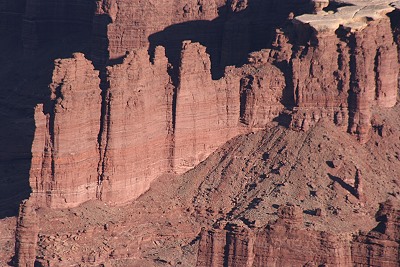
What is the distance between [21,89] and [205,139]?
1846cm

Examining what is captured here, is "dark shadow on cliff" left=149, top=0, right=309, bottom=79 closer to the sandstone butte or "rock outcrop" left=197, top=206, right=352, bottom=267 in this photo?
the sandstone butte

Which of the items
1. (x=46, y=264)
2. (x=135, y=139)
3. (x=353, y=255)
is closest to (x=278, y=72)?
(x=135, y=139)

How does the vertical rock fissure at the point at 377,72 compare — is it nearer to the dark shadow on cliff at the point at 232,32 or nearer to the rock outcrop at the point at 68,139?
the dark shadow on cliff at the point at 232,32

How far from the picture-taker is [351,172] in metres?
74.7

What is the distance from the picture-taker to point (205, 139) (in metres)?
76.3

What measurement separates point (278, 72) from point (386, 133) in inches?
174

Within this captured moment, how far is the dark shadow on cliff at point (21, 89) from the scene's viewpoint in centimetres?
8419

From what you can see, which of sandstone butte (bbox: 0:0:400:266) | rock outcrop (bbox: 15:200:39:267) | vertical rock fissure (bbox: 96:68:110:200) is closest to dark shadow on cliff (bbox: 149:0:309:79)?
sandstone butte (bbox: 0:0:400:266)

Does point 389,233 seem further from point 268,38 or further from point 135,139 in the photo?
point 268,38

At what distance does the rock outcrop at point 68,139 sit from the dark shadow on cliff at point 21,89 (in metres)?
8.19

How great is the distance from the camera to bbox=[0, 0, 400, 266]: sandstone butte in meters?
71.4

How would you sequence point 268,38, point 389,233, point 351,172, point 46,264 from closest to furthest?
point 389,233 < point 46,264 < point 351,172 < point 268,38

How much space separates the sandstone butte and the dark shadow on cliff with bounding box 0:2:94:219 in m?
6.02

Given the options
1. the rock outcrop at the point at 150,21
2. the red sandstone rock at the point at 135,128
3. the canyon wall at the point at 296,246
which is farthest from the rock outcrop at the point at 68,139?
the canyon wall at the point at 296,246
